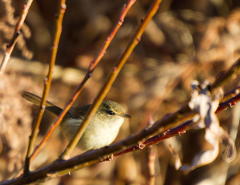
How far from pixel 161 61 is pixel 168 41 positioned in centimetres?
41

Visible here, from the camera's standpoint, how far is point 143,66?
550cm

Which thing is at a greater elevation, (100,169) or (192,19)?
(192,19)

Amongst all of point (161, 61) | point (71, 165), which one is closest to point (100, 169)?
point (161, 61)

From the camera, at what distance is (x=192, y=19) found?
5.58 metres

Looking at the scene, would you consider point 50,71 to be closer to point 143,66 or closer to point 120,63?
point 120,63

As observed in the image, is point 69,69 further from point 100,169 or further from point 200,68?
point 200,68

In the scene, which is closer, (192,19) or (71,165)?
(71,165)

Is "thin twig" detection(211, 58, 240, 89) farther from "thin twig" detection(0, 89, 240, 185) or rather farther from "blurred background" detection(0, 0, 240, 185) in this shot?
"blurred background" detection(0, 0, 240, 185)

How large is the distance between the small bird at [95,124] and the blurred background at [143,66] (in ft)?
3.15

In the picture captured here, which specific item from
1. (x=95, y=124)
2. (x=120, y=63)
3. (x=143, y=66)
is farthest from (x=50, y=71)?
(x=143, y=66)

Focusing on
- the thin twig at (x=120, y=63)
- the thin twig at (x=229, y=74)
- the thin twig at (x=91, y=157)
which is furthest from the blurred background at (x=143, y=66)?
the thin twig at (x=229, y=74)

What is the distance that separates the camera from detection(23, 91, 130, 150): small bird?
321 centimetres

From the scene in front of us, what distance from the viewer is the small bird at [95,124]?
3.21 m

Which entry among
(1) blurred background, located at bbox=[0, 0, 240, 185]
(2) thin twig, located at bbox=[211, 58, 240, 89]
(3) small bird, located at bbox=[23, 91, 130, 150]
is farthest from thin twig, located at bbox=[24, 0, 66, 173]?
(1) blurred background, located at bbox=[0, 0, 240, 185]
